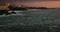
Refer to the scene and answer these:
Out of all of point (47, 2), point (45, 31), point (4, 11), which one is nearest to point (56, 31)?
point (45, 31)

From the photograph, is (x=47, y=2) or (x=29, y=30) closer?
(x=29, y=30)

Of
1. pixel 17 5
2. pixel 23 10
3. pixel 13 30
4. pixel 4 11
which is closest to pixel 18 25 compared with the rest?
pixel 13 30

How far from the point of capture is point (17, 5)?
134 centimetres

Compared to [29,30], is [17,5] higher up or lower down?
higher up

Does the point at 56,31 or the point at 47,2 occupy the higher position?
the point at 47,2

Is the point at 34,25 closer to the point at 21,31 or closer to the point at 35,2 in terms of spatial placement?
the point at 21,31

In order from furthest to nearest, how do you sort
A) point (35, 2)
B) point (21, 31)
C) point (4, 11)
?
point (35, 2) < point (4, 11) < point (21, 31)

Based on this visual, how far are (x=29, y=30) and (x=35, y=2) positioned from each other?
63 centimetres

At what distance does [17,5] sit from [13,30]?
23.8 inches

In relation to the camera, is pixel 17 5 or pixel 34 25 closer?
pixel 34 25

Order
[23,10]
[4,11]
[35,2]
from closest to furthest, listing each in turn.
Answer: [4,11], [23,10], [35,2]

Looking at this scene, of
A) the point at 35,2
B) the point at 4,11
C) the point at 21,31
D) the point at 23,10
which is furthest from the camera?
the point at 35,2

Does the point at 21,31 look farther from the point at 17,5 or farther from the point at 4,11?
the point at 17,5

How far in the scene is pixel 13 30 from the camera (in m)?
0.77
